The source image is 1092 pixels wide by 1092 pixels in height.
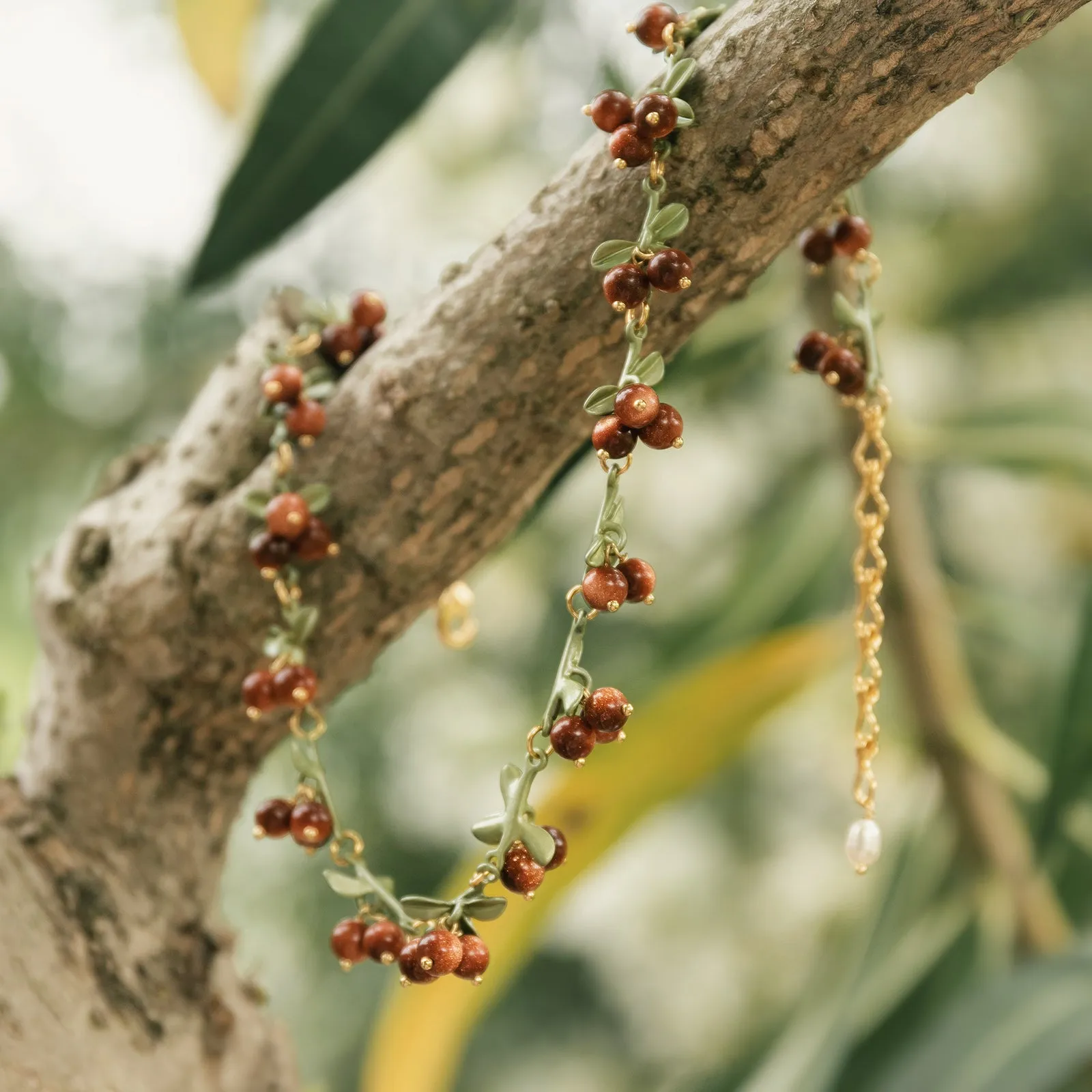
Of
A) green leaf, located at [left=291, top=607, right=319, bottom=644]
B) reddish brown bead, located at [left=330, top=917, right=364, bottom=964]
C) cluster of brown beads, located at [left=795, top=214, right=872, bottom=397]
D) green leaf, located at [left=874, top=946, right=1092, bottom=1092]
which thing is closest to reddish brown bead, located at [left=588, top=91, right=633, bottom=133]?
cluster of brown beads, located at [left=795, top=214, right=872, bottom=397]

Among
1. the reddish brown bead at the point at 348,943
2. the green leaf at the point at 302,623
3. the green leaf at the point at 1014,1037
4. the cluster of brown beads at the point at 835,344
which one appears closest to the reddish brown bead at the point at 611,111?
the cluster of brown beads at the point at 835,344

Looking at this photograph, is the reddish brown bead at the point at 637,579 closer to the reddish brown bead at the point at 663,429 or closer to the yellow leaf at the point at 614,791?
the reddish brown bead at the point at 663,429

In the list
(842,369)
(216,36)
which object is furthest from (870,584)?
(216,36)

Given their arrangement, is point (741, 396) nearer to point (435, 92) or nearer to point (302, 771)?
point (435, 92)

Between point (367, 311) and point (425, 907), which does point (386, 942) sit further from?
point (367, 311)

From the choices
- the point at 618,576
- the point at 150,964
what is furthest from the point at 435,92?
the point at 150,964

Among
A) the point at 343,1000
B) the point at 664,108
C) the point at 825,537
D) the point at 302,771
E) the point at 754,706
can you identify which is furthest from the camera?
the point at 343,1000

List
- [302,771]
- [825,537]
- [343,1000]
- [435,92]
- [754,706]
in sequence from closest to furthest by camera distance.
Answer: [302,771] < [435,92] < [754,706] < [825,537] < [343,1000]
